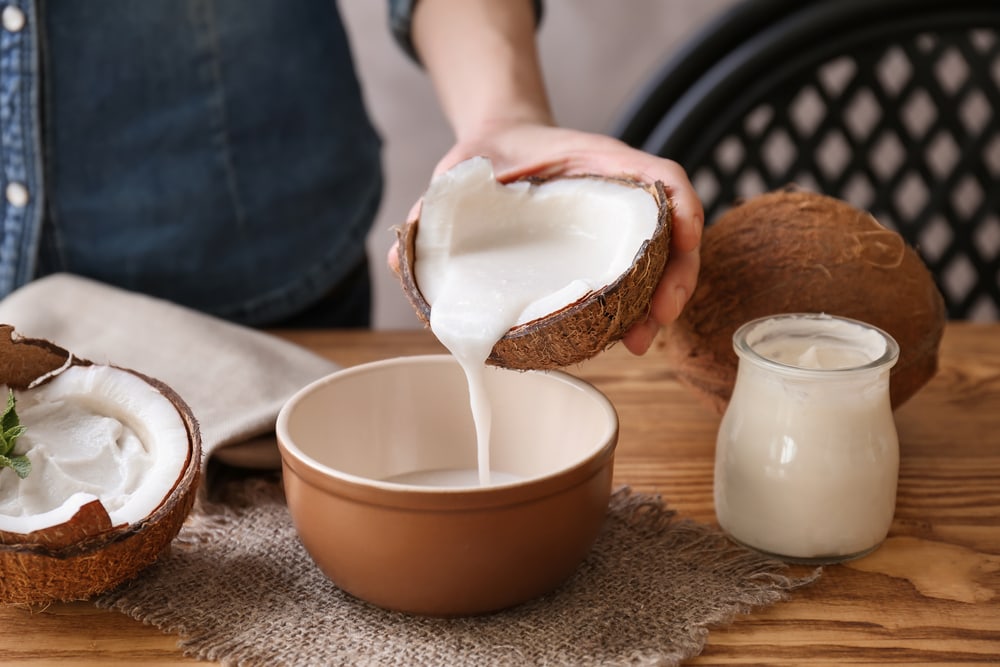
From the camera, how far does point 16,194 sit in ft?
4.35

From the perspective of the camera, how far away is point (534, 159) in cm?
111

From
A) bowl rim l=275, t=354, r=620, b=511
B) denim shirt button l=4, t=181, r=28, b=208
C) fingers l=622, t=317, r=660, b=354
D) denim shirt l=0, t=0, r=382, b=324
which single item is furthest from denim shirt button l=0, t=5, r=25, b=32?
fingers l=622, t=317, r=660, b=354

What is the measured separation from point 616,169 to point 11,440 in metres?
0.56

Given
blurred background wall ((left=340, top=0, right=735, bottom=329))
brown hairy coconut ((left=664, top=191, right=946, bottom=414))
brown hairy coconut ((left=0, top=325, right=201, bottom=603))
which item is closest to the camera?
brown hairy coconut ((left=0, top=325, right=201, bottom=603))

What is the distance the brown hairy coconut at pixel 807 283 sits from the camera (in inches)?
40.9

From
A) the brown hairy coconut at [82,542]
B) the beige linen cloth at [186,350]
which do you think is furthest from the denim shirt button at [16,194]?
the brown hairy coconut at [82,542]

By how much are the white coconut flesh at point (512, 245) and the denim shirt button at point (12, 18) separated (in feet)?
1.94

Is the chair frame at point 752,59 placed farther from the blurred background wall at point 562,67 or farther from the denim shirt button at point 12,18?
the denim shirt button at point 12,18

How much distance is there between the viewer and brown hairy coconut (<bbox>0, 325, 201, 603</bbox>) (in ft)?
2.51

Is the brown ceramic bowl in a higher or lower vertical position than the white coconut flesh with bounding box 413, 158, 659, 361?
lower

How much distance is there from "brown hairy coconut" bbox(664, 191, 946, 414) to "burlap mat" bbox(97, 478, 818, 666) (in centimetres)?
19

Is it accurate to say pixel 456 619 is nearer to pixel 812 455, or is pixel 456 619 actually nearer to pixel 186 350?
pixel 812 455

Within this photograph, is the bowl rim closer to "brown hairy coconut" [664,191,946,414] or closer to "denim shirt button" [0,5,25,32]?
"brown hairy coconut" [664,191,946,414]

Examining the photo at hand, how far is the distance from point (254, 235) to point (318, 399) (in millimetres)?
555
